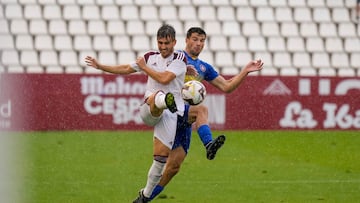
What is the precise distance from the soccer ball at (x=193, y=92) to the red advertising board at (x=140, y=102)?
9587 mm

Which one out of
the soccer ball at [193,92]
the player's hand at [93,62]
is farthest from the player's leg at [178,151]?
the player's hand at [93,62]

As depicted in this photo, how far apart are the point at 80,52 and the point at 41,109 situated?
2.96m

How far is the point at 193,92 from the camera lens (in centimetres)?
984

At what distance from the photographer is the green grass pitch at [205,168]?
1151 cm

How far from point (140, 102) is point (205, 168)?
571cm

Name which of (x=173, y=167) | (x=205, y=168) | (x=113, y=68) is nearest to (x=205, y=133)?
(x=173, y=167)

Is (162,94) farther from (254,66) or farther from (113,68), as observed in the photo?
(254,66)

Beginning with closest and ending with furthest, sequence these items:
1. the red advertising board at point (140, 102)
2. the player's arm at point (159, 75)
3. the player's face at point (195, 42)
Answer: the player's arm at point (159, 75) → the player's face at point (195, 42) → the red advertising board at point (140, 102)

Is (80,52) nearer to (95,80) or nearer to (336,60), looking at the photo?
(95,80)

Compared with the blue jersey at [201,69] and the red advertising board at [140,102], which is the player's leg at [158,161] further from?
the red advertising board at [140,102]

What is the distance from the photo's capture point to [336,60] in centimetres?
2364

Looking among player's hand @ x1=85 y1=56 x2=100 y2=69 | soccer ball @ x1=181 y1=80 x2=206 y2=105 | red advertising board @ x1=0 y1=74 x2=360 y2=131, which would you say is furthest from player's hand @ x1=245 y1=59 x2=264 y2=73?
red advertising board @ x1=0 y1=74 x2=360 y2=131

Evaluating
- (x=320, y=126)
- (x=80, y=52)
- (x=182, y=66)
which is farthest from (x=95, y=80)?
(x=182, y=66)

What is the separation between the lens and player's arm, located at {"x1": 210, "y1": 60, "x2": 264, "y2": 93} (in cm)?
1032
